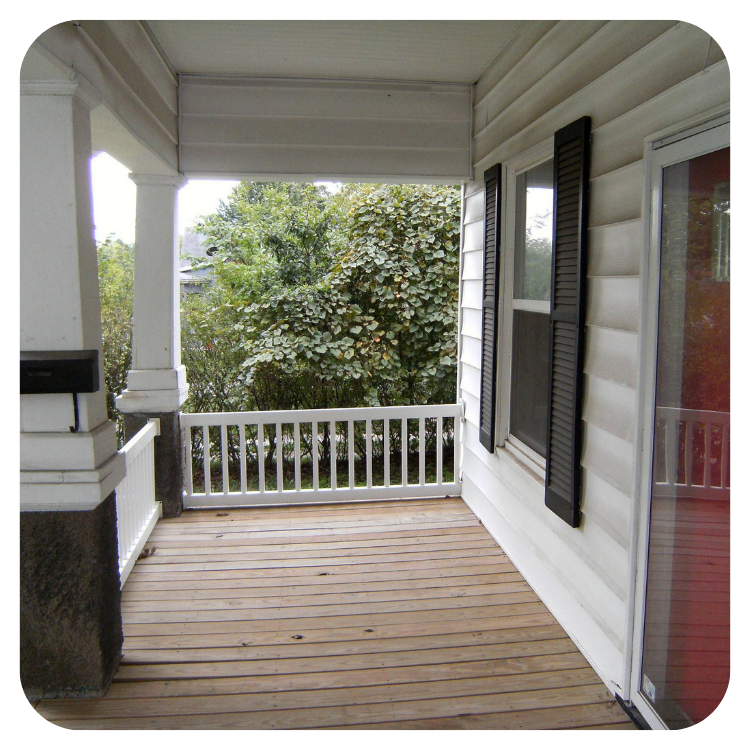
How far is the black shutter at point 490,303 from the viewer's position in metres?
3.80

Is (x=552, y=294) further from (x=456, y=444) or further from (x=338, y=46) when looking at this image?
(x=456, y=444)

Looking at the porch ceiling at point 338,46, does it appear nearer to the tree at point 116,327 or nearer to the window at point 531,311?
the window at point 531,311

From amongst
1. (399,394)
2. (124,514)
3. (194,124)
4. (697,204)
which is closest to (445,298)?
(399,394)

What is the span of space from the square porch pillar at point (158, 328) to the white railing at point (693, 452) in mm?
3307

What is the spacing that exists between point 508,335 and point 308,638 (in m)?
2.03

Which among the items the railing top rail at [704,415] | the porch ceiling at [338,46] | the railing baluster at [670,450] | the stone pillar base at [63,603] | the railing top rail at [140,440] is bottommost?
the stone pillar base at [63,603]

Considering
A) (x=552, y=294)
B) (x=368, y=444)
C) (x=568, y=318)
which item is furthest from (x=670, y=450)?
(x=368, y=444)

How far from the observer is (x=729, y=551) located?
1.75m

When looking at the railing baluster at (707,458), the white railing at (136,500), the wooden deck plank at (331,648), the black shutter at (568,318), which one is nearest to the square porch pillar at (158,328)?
the white railing at (136,500)

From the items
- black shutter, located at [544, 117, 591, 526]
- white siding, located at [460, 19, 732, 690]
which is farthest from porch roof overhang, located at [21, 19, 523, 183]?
black shutter, located at [544, 117, 591, 526]

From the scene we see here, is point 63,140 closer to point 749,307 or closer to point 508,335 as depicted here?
point 749,307

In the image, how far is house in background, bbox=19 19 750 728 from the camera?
1.86m

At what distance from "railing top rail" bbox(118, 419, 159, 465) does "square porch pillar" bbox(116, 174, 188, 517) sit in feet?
0.37

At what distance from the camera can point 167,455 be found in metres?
4.43
